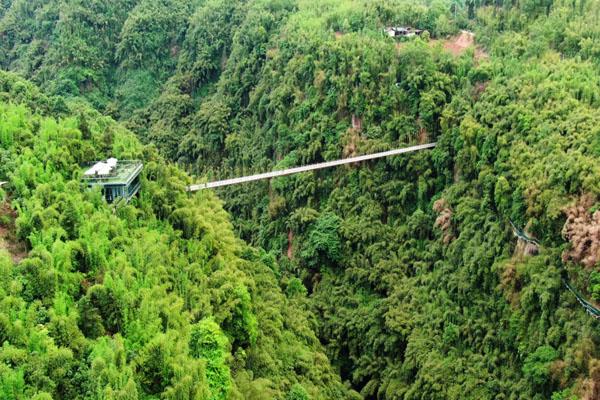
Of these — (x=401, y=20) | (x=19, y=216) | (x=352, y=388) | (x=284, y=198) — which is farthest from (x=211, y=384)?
(x=401, y=20)

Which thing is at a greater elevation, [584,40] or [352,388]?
[584,40]

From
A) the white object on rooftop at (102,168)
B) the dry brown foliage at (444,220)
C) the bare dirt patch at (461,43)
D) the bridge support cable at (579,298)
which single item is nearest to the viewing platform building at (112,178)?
the white object on rooftop at (102,168)

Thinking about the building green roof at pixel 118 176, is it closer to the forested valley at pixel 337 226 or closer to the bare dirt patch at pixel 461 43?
the forested valley at pixel 337 226

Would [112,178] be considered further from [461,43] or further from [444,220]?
[461,43]

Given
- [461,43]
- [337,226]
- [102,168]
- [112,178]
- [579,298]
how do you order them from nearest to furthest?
[579,298], [112,178], [102,168], [337,226], [461,43]

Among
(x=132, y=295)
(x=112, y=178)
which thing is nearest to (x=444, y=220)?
(x=112, y=178)

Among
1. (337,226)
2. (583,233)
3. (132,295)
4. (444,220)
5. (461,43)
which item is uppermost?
(132,295)

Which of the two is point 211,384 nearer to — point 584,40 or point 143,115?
point 584,40
